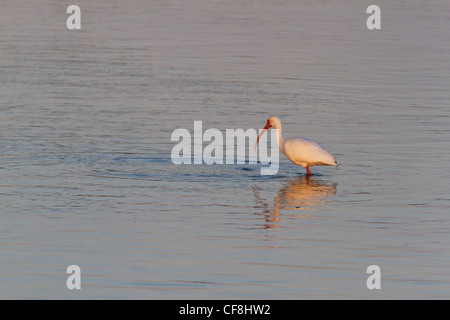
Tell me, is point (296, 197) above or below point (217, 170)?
below

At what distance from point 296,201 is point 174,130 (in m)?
4.91

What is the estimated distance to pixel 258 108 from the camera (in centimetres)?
2009

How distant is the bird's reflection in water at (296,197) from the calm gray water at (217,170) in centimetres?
4

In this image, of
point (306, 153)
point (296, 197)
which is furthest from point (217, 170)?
point (296, 197)

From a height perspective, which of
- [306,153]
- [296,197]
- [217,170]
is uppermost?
[306,153]

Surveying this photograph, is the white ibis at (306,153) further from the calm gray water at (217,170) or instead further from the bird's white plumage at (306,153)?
the calm gray water at (217,170)

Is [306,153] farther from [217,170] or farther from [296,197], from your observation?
[296,197]

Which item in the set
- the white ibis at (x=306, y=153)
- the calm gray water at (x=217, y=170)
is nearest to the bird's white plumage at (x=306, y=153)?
the white ibis at (x=306, y=153)

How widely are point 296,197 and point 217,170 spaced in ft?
5.78

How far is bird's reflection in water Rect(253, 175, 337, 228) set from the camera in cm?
1249

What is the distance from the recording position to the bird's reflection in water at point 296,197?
12.5 metres

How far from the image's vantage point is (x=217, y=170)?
15.0 m

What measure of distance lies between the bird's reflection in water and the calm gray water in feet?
0.14

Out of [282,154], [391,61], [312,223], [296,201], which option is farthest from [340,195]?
[391,61]
